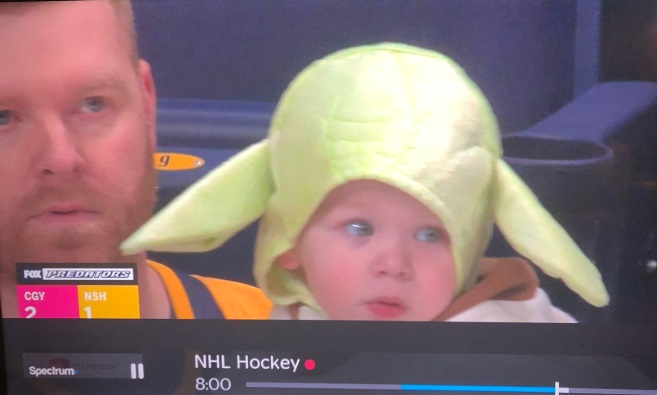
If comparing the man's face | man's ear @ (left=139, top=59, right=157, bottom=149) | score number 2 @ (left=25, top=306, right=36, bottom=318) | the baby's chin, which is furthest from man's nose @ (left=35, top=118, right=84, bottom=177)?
the baby's chin

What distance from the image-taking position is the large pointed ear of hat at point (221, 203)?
1.03 metres

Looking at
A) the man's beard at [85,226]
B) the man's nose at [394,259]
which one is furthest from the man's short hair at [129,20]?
the man's nose at [394,259]

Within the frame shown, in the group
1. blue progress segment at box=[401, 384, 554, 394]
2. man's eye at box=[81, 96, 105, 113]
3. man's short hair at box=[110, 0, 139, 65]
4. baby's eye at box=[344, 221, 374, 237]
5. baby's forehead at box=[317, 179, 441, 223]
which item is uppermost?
man's short hair at box=[110, 0, 139, 65]

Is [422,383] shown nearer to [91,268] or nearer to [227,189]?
[227,189]

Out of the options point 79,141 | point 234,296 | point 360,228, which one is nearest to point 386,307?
point 360,228

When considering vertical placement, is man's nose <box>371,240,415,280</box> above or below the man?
below

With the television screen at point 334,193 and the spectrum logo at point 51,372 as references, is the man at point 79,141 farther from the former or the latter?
the spectrum logo at point 51,372

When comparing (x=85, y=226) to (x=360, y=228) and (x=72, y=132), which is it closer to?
(x=72, y=132)

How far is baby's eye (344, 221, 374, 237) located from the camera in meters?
1.00

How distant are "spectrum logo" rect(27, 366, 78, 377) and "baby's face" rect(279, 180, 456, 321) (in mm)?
387

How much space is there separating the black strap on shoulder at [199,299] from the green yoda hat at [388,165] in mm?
70

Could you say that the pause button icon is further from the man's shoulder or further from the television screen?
the man's shoulder

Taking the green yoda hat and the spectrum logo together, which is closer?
the green yoda hat

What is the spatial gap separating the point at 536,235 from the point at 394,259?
8.2 inches
